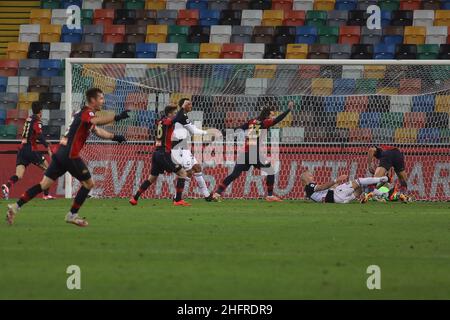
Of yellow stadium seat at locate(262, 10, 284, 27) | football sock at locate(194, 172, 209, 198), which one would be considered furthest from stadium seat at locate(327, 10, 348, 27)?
football sock at locate(194, 172, 209, 198)

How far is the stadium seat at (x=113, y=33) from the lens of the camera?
30516 millimetres

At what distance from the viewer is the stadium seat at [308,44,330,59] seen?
28.9 meters

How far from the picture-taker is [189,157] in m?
22.9

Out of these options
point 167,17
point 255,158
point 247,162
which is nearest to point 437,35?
point 167,17

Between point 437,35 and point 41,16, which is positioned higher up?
point 41,16

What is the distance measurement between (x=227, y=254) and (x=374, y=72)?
46.5 feet

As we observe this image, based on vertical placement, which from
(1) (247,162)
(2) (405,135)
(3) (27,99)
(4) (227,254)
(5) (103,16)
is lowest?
(4) (227,254)

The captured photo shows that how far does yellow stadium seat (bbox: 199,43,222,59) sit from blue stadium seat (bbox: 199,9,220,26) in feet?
3.43

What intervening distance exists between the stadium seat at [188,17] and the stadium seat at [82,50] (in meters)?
2.51

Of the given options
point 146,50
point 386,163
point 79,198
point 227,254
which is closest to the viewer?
point 227,254

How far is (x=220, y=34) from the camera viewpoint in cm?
2997

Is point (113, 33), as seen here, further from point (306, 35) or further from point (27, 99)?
point (306, 35)

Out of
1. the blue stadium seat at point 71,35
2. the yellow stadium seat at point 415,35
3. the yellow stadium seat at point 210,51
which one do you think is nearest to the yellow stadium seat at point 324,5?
the yellow stadium seat at point 415,35

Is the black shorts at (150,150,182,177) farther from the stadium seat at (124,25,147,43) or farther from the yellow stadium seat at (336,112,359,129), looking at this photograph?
the stadium seat at (124,25,147,43)
